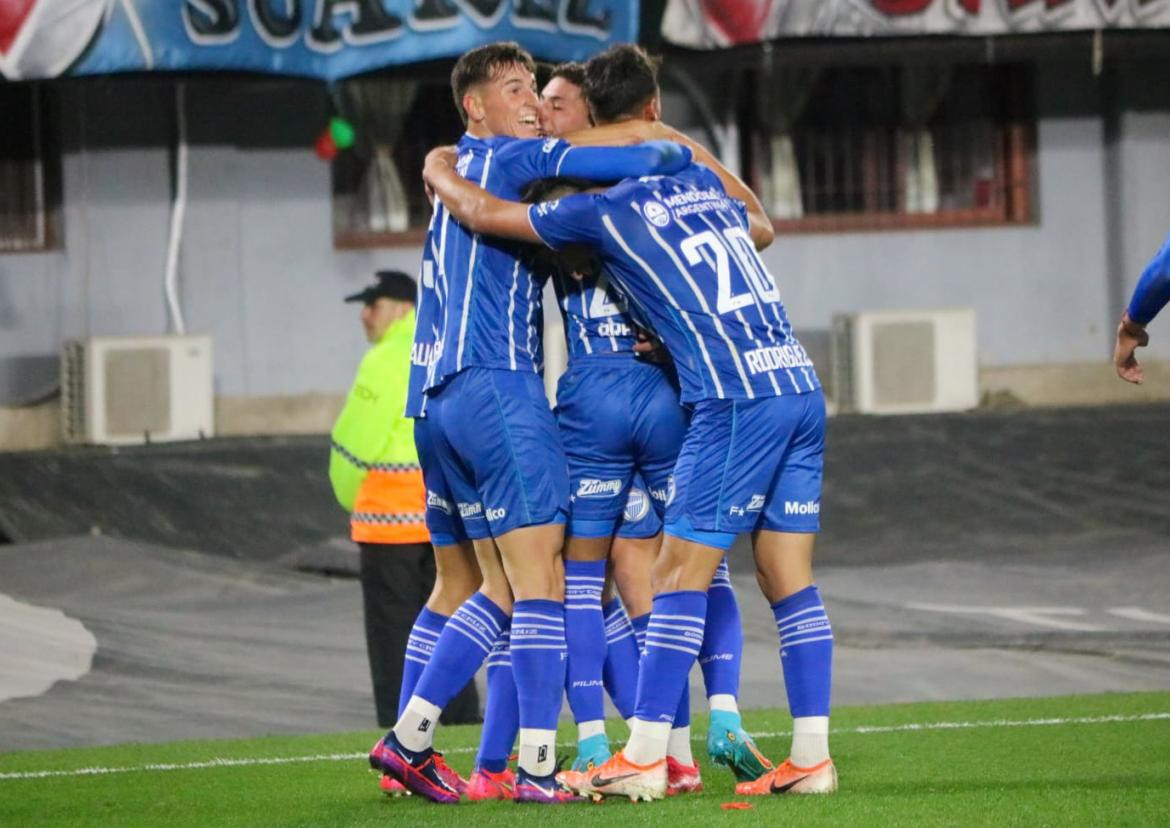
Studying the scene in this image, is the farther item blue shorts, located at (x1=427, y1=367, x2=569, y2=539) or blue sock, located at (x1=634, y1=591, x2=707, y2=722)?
blue shorts, located at (x1=427, y1=367, x2=569, y2=539)

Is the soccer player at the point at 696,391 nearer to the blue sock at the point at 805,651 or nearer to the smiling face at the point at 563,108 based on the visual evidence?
the blue sock at the point at 805,651

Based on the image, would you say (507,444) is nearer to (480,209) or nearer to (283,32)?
(480,209)

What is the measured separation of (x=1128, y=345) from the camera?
225 inches

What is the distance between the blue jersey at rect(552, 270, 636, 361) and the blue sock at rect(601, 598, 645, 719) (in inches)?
36.4

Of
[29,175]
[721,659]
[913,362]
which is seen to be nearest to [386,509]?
[721,659]

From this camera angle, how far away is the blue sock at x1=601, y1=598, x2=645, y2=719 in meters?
6.66

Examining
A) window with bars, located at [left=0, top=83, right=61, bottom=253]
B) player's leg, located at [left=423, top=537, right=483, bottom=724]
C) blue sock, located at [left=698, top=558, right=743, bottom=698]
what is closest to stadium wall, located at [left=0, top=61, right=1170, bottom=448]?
window with bars, located at [left=0, top=83, right=61, bottom=253]

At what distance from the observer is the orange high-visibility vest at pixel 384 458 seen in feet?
28.8

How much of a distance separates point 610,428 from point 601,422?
0.03 m

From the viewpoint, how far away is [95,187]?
1689cm

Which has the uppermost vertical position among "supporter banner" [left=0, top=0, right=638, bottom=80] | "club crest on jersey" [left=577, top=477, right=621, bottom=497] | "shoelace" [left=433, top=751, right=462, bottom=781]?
"supporter banner" [left=0, top=0, right=638, bottom=80]

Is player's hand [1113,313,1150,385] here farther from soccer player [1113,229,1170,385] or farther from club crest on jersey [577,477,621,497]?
club crest on jersey [577,477,621,497]

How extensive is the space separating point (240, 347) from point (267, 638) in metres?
5.58

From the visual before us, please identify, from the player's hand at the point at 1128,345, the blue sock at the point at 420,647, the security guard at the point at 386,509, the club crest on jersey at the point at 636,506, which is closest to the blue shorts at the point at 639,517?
the club crest on jersey at the point at 636,506
